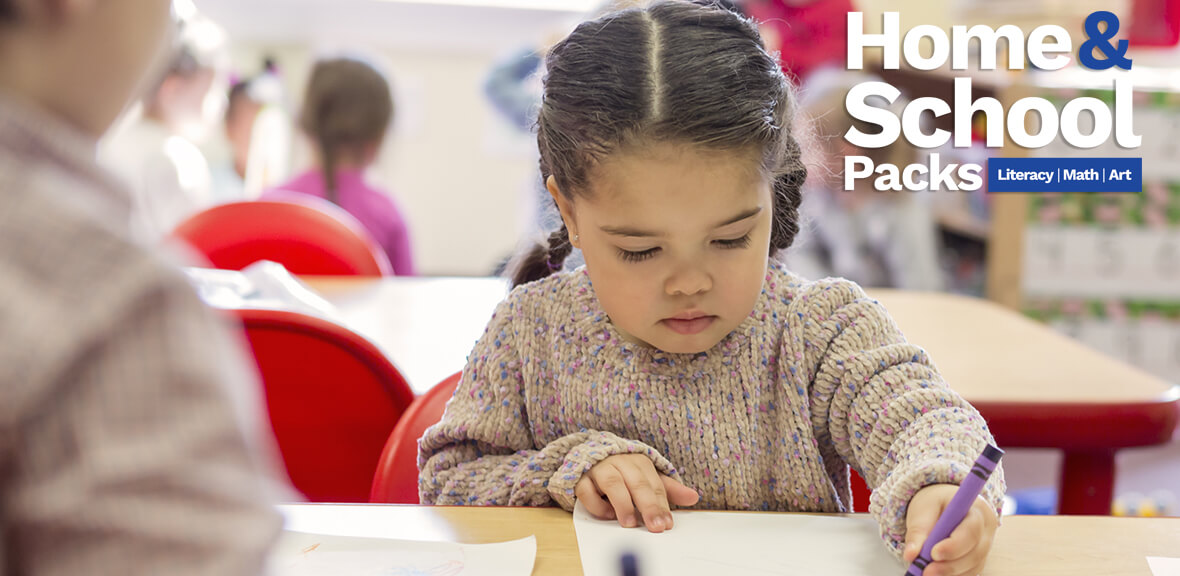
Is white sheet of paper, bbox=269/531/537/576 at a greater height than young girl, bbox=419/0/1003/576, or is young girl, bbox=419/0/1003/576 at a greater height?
young girl, bbox=419/0/1003/576

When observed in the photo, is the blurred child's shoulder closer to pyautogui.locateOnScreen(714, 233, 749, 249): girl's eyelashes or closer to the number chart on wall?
pyautogui.locateOnScreen(714, 233, 749, 249): girl's eyelashes

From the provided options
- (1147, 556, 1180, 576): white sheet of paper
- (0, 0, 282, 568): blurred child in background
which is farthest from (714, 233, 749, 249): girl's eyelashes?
(0, 0, 282, 568): blurred child in background

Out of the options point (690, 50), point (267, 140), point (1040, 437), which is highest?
point (267, 140)

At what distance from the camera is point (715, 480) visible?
81cm

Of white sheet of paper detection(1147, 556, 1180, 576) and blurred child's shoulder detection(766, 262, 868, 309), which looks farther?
blurred child's shoulder detection(766, 262, 868, 309)

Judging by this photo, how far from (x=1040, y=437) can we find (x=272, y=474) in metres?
1.04

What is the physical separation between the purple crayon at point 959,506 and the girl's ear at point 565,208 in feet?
1.18

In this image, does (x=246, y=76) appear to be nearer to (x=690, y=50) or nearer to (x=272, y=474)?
(x=690, y=50)

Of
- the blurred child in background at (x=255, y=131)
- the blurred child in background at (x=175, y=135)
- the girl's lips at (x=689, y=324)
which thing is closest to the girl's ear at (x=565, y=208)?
the girl's lips at (x=689, y=324)

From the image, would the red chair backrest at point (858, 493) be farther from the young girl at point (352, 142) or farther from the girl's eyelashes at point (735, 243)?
the young girl at point (352, 142)

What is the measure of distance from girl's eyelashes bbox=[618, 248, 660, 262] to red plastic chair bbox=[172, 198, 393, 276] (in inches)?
51.8

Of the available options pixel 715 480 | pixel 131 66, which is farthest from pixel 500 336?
pixel 131 66

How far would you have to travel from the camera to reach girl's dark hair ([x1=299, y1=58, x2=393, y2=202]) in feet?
9.04

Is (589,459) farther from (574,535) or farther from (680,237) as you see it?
(680,237)
